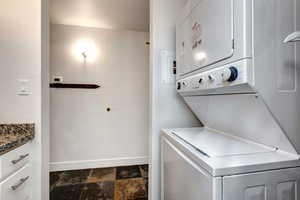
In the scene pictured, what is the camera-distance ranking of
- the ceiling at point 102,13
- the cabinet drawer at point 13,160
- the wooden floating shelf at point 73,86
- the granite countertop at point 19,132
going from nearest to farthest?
1. the cabinet drawer at point 13,160
2. the granite countertop at point 19,132
3. the ceiling at point 102,13
4. the wooden floating shelf at point 73,86

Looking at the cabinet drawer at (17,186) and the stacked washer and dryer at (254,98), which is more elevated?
the stacked washer and dryer at (254,98)

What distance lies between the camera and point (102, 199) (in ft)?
6.59

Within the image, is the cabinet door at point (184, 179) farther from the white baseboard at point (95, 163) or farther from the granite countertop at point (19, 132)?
the white baseboard at point (95, 163)

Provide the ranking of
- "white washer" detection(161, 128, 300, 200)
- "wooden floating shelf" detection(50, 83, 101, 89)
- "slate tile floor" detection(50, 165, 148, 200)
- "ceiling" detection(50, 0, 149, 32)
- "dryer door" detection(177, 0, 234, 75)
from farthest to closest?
1. "wooden floating shelf" detection(50, 83, 101, 89)
2. "ceiling" detection(50, 0, 149, 32)
3. "slate tile floor" detection(50, 165, 148, 200)
4. "dryer door" detection(177, 0, 234, 75)
5. "white washer" detection(161, 128, 300, 200)

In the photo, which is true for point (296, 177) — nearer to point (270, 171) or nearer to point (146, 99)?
point (270, 171)

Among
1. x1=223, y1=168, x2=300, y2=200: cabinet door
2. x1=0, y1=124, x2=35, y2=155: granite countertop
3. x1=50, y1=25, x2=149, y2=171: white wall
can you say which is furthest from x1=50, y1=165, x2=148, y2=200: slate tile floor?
x1=223, y1=168, x2=300, y2=200: cabinet door

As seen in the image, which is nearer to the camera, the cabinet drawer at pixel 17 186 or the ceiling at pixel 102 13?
the cabinet drawer at pixel 17 186

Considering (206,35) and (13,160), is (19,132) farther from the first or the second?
(206,35)

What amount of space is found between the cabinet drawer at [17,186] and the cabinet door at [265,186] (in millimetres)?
1286

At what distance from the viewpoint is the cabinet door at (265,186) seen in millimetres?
645

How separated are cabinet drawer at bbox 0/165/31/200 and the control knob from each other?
4.67 feet

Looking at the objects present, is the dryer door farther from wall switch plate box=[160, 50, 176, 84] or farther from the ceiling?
the ceiling

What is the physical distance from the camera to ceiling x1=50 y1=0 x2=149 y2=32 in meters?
2.24

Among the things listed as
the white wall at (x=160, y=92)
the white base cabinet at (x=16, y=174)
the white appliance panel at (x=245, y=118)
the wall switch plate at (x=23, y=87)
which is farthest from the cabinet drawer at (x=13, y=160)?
Result: the white appliance panel at (x=245, y=118)
